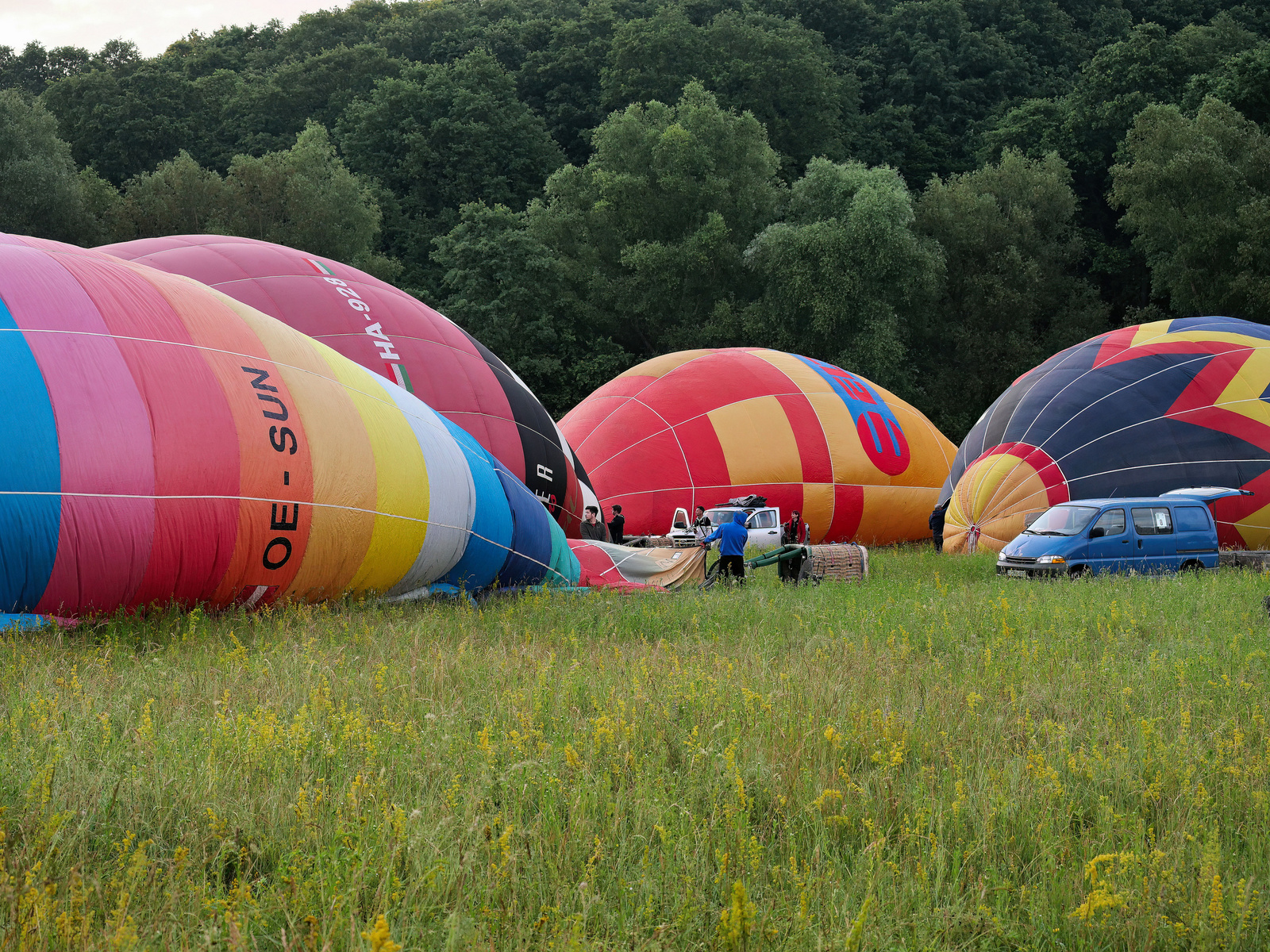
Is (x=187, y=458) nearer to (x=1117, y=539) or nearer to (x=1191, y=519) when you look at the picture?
(x=1117, y=539)

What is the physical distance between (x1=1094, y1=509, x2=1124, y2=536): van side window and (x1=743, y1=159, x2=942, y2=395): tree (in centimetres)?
1981

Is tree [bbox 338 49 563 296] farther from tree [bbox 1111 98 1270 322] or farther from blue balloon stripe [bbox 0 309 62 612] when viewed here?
blue balloon stripe [bbox 0 309 62 612]

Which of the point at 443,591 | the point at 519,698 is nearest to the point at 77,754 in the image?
the point at 519,698

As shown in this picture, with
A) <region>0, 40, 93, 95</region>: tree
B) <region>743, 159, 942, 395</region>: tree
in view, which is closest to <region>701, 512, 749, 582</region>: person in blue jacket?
<region>743, 159, 942, 395</region>: tree

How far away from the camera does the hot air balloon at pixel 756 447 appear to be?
57.7 ft

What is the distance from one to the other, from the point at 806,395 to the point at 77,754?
1606 cm

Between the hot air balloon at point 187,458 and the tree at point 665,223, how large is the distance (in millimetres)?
28295

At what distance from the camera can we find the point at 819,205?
35000 millimetres

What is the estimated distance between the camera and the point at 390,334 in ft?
36.5

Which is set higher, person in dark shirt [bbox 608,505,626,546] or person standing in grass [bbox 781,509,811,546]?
person in dark shirt [bbox 608,505,626,546]

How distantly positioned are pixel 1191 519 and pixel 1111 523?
111cm

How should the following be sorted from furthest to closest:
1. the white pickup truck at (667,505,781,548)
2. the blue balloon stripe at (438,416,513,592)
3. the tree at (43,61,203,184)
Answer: the tree at (43,61,203,184) → the white pickup truck at (667,505,781,548) → the blue balloon stripe at (438,416,513,592)

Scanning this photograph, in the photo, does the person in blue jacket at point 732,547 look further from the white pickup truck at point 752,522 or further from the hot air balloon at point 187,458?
the white pickup truck at point 752,522

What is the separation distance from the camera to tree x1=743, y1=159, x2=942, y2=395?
33.0 meters
